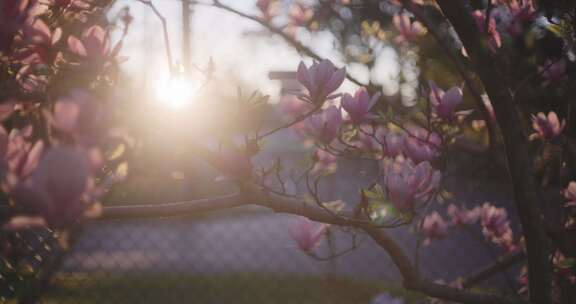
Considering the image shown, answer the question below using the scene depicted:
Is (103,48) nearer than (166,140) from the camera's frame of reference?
Yes

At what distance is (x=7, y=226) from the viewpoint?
77 cm

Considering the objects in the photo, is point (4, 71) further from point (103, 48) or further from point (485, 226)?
point (485, 226)

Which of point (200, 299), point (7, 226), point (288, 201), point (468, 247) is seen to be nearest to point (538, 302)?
point (288, 201)

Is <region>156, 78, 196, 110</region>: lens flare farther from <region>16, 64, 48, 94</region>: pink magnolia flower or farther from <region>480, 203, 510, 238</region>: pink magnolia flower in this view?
<region>480, 203, 510, 238</region>: pink magnolia flower

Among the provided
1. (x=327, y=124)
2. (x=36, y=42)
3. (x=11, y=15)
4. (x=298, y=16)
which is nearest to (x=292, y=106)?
(x=298, y=16)

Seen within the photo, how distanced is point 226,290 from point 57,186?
525 cm

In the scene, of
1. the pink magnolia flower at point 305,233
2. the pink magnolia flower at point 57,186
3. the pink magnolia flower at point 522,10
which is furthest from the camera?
the pink magnolia flower at point 522,10

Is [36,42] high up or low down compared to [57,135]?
up

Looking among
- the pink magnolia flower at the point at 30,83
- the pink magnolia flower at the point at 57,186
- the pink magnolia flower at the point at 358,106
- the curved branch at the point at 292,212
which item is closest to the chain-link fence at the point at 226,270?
the curved branch at the point at 292,212

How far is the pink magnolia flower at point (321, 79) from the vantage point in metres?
1.45

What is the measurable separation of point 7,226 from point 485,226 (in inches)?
90.3

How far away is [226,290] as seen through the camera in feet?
18.9

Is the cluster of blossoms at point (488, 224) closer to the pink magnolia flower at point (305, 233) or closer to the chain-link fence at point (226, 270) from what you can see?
the chain-link fence at point (226, 270)

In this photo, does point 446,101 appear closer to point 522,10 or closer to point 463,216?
point 522,10
